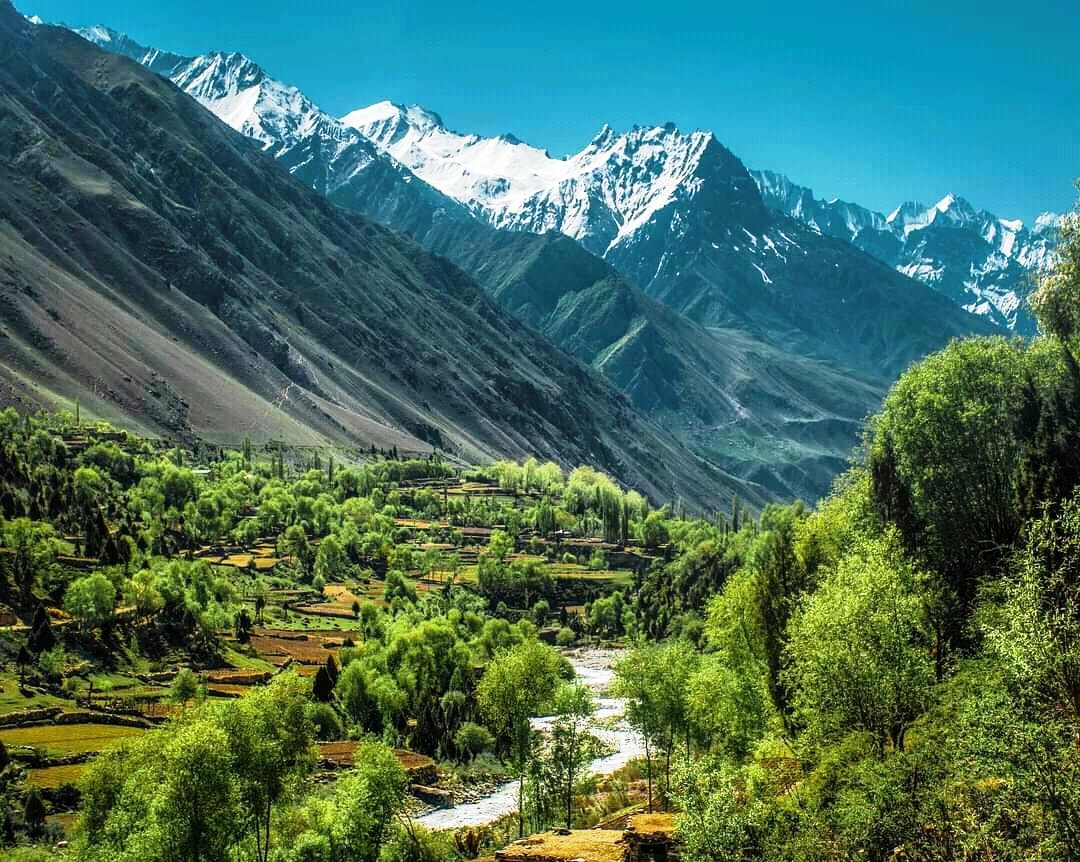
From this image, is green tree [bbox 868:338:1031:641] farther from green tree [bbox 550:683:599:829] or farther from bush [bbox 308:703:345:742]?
bush [bbox 308:703:345:742]

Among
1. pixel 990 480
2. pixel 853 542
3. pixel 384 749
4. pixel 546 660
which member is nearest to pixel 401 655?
pixel 546 660

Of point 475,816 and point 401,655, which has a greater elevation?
point 401,655

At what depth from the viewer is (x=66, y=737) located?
83.3 metres

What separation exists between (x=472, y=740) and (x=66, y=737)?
1646 inches

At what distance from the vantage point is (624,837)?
44438 millimetres

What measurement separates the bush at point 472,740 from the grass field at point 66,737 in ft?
111

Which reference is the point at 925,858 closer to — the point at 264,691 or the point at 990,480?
the point at 990,480

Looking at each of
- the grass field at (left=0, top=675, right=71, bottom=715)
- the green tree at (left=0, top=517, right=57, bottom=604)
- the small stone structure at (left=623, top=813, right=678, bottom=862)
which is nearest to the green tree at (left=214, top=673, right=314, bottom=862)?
the small stone structure at (left=623, top=813, right=678, bottom=862)

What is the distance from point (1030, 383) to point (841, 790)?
1629 inches

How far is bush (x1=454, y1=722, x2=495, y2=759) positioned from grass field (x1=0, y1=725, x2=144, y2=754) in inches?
1330

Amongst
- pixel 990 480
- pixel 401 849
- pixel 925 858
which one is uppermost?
pixel 990 480

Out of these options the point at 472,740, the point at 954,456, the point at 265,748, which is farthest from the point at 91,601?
the point at 954,456

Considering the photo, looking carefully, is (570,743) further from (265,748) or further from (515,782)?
(515,782)

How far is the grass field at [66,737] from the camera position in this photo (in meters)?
80.6
